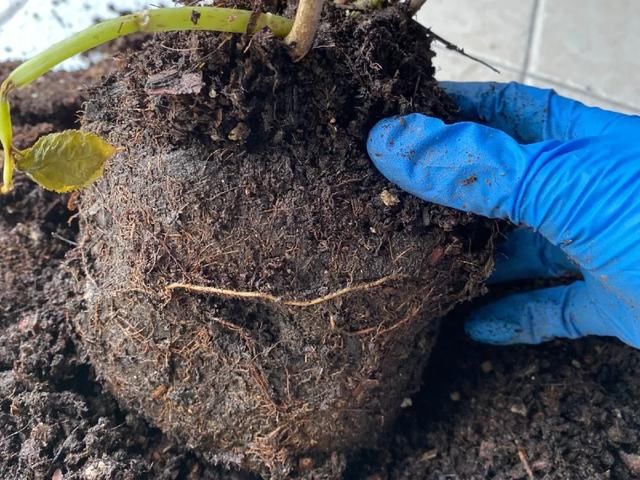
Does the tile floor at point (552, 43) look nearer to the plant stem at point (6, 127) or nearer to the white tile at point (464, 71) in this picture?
the white tile at point (464, 71)

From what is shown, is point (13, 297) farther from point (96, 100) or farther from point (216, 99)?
point (216, 99)

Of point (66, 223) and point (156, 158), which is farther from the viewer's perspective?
point (66, 223)

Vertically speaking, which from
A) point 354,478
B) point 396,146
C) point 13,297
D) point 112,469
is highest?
point 396,146

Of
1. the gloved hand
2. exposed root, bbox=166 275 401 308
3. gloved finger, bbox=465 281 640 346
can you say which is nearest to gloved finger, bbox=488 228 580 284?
gloved finger, bbox=465 281 640 346

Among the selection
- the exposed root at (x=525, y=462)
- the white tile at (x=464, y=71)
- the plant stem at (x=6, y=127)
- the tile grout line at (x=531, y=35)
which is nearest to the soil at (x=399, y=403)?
the exposed root at (x=525, y=462)

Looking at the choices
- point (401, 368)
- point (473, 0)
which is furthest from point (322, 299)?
point (473, 0)

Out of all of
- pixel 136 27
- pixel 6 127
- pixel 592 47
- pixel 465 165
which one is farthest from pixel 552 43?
pixel 6 127

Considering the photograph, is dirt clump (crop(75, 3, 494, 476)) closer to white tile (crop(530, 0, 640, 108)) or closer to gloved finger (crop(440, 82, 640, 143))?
gloved finger (crop(440, 82, 640, 143))
